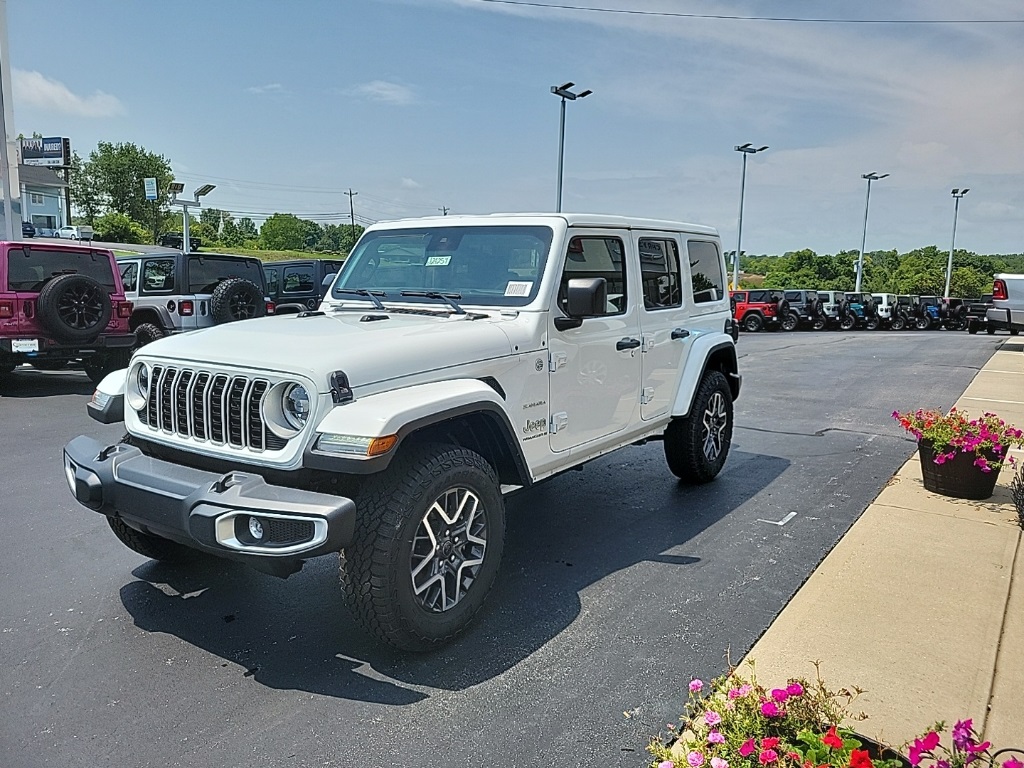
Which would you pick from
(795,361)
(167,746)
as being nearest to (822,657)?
(167,746)

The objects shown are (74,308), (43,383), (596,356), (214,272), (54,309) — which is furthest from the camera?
(214,272)

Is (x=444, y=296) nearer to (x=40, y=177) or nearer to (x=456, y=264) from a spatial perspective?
(x=456, y=264)

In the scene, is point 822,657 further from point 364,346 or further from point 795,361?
point 795,361

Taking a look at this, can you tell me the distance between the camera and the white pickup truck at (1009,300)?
17.4 m

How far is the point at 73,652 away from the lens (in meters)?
3.32

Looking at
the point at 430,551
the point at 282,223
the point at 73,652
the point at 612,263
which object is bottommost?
the point at 73,652

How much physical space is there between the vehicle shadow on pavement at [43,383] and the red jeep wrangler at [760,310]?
22544 mm

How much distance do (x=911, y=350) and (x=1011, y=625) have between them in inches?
666

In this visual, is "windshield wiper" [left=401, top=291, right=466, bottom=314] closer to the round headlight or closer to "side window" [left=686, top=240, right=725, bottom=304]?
the round headlight

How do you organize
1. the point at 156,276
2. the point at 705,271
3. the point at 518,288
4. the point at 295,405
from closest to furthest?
the point at 295,405
the point at 518,288
the point at 705,271
the point at 156,276

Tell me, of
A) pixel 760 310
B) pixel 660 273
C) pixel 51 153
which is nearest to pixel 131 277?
pixel 660 273

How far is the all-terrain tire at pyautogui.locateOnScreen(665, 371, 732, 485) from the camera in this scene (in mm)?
5656

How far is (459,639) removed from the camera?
341 cm

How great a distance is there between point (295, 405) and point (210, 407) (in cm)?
42
